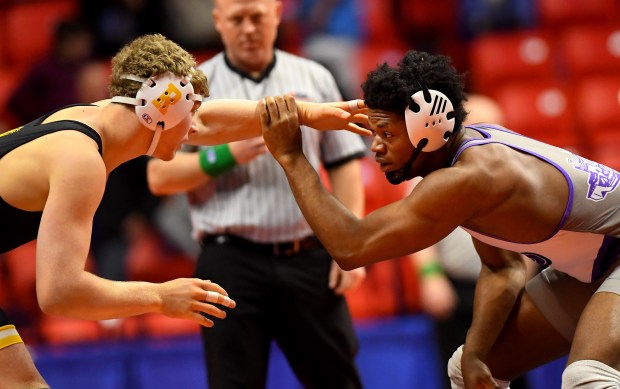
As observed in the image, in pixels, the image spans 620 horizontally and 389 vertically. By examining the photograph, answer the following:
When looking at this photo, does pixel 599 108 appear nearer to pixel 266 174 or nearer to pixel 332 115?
pixel 266 174

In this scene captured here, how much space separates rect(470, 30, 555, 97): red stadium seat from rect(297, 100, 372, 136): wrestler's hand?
14.2ft

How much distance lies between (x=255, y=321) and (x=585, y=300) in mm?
1450

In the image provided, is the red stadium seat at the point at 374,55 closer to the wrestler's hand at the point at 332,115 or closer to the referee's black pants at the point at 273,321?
the referee's black pants at the point at 273,321

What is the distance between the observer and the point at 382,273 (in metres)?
6.52

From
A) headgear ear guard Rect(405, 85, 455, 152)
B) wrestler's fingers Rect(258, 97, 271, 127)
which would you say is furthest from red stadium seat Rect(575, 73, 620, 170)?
wrestler's fingers Rect(258, 97, 271, 127)

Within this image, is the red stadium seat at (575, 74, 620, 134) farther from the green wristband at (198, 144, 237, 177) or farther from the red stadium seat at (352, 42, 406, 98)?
the green wristband at (198, 144, 237, 177)

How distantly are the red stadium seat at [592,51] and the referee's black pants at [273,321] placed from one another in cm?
435

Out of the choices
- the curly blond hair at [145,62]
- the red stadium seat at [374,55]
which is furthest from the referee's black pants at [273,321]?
the red stadium seat at [374,55]

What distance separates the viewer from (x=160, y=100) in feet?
11.3

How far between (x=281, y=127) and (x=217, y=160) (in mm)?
807

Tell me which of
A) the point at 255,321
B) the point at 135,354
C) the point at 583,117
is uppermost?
the point at 583,117

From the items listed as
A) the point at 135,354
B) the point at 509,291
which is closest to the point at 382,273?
the point at 135,354

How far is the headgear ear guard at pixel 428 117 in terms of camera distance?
11.3 ft

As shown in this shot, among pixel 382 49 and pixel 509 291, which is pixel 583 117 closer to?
pixel 382 49
